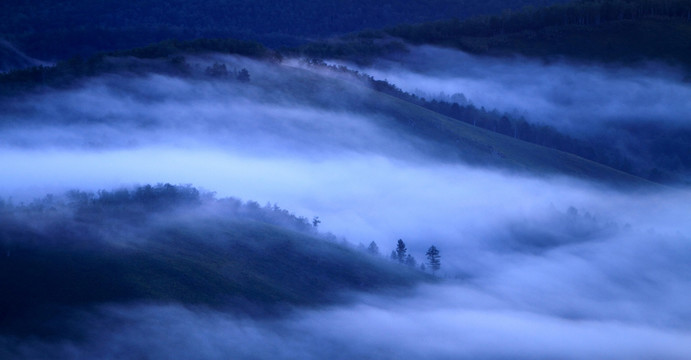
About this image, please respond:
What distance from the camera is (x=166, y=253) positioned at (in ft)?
182

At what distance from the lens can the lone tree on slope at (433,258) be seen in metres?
72.9

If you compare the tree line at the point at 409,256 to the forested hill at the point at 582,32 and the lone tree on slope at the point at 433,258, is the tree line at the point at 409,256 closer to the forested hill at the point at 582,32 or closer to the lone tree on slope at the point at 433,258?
the lone tree on slope at the point at 433,258

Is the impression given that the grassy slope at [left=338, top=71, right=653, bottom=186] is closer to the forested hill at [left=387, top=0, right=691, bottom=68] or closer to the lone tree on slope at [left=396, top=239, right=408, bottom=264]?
the lone tree on slope at [left=396, top=239, right=408, bottom=264]

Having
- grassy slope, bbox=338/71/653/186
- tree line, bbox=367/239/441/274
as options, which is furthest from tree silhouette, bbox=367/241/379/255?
grassy slope, bbox=338/71/653/186

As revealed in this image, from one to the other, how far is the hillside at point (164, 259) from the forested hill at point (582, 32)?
11278 cm

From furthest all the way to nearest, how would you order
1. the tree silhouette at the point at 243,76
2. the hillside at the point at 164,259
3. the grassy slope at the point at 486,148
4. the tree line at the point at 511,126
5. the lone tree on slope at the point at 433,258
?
the tree line at the point at 511,126
the tree silhouette at the point at 243,76
the grassy slope at the point at 486,148
the lone tree on slope at the point at 433,258
the hillside at the point at 164,259

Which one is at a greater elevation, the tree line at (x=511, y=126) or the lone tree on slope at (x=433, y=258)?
the tree line at (x=511, y=126)

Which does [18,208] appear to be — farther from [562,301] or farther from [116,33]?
[116,33]

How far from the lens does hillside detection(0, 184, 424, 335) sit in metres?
47.8

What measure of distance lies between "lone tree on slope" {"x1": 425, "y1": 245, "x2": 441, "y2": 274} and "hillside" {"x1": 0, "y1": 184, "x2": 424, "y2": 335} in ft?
18.4

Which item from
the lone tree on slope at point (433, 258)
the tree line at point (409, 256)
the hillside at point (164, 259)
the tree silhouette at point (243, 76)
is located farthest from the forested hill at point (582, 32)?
the hillside at point (164, 259)

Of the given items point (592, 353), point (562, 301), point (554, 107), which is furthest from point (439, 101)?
point (592, 353)

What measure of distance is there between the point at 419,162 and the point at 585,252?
71.2 ft

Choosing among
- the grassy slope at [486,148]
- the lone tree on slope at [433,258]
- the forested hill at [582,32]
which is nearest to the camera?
the lone tree on slope at [433,258]
